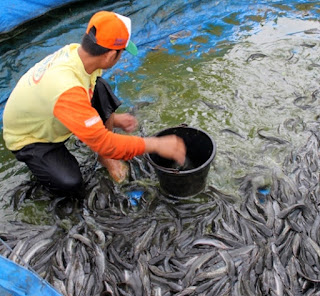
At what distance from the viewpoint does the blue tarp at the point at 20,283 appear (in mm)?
1730

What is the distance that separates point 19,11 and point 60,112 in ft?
10.9

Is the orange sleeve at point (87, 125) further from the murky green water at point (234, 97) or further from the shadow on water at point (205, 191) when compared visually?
the murky green water at point (234, 97)

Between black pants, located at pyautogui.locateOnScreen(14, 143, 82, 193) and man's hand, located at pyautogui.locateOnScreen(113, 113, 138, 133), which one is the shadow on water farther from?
man's hand, located at pyautogui.locateOnScreen(113, 113, 138, 133)

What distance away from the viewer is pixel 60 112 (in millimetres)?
2400

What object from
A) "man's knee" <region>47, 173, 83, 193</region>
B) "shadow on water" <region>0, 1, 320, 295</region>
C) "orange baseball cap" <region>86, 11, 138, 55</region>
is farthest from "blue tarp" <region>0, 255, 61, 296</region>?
"orange baseball cap" <region>86, 11, 138, 55</region>

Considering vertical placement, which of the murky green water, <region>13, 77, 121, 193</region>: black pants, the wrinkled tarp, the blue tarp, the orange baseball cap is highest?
the orange baseball cap

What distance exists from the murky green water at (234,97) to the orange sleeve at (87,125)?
1112 mm

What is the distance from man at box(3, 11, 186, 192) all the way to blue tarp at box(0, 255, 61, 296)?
100 centimetres

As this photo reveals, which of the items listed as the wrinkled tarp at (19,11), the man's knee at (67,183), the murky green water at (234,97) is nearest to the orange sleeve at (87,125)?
the man's knee at (67,183)

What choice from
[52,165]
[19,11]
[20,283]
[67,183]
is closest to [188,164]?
[67,183]

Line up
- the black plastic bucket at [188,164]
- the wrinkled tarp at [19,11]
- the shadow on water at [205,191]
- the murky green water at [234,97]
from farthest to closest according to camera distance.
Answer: the wrinkled tarp at [19,11]
the murky green water at [234,97]
the black plastic bucket at [188,164]
the shadow on water at [205,191]

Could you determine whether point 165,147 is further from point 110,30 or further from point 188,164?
point 110,30

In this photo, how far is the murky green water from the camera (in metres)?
3.55

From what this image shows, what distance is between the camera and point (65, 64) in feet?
8.38
